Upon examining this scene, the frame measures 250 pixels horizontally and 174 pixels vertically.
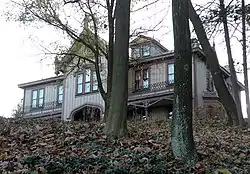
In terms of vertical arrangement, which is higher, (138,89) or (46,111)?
(138,89)

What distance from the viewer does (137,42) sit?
71.5 feet

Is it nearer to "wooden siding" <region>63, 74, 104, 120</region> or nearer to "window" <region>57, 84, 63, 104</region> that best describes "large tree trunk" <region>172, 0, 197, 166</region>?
"wooden siding" <region>63, 74, 104, 120</region>

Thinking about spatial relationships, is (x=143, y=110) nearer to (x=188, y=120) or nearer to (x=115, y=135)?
(x=115, y=135)

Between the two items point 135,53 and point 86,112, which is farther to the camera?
point 86,112

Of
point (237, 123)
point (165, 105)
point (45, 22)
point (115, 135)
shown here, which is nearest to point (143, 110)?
point (165, 105)

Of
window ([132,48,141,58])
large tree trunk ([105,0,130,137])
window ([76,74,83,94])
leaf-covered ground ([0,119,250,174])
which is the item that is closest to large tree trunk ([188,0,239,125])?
large tree trunk ([105,0,130,137])

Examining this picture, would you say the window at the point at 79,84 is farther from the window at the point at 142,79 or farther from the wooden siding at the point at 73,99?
the window at the point at 142,79

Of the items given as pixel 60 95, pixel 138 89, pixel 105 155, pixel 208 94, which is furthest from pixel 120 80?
pixel 60 95

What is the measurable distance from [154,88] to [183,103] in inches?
805

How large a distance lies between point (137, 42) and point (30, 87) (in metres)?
15.6

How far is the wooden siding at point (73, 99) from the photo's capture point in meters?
29.9

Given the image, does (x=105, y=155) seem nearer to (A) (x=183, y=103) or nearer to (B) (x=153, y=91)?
(A) (x=183, y=103)

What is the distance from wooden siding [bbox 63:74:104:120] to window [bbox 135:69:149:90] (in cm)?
300

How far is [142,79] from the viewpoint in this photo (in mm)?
28453
